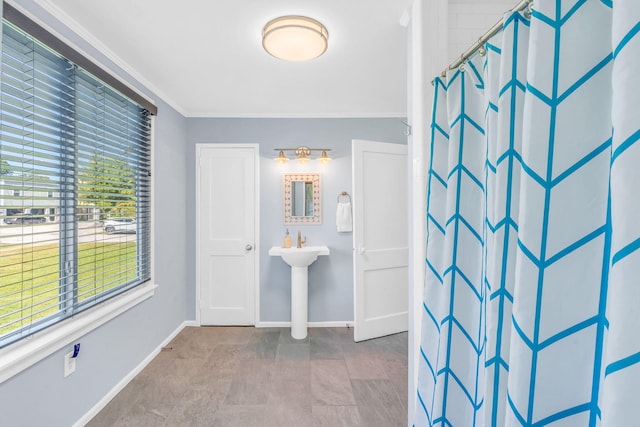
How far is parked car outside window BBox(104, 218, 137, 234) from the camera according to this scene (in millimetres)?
2143

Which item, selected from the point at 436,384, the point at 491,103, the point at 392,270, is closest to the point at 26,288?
the point at 436,384

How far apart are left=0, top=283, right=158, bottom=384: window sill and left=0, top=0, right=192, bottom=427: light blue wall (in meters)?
0.05

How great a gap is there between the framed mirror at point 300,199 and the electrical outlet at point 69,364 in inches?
81.7

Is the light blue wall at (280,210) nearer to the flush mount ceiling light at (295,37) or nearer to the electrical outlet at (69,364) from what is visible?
the flush mount ceiling light at (295,37)

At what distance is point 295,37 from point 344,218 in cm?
192

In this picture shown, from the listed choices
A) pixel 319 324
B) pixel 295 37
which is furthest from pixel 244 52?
pixel 319 324

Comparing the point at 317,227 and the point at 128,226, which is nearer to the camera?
the point at 128,226

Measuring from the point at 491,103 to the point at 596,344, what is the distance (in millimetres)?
681

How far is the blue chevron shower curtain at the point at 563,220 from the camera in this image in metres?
0.48

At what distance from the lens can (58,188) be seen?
1672mm

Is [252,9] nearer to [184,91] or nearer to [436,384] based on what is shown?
[184,91]

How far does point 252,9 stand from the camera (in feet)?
5.29

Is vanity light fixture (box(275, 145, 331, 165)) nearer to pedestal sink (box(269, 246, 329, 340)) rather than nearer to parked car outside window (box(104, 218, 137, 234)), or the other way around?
pedestal sink (box(269, 246, 329, 340))

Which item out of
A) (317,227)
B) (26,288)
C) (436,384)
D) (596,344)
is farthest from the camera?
(317,227)
